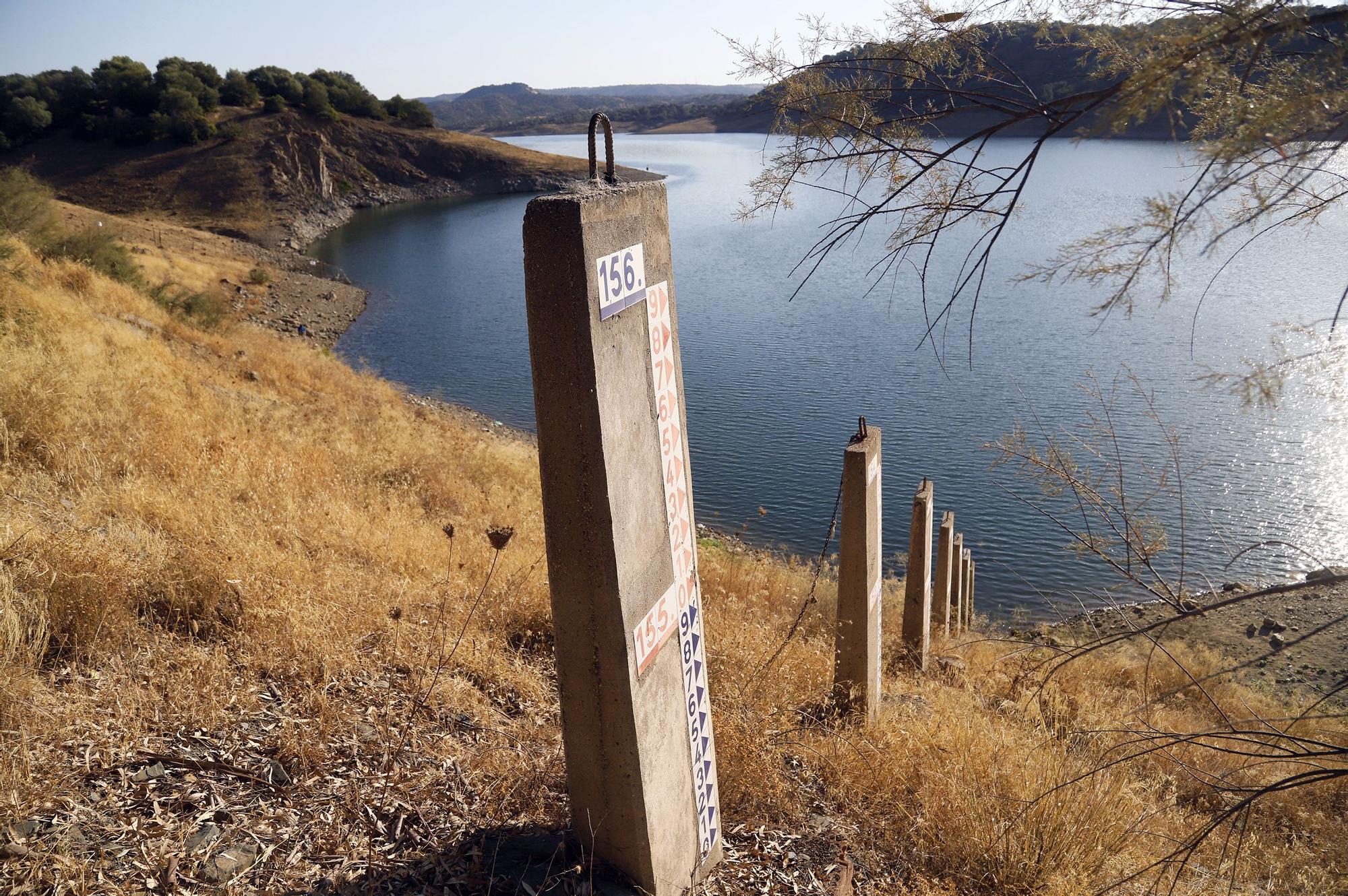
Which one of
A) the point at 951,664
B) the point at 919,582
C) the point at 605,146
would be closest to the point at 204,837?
the point at 605,146

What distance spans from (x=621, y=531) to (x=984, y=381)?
16242 millimetres

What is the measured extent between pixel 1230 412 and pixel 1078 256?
49.0ft

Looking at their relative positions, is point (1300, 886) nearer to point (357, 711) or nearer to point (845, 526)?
point (845, 526)

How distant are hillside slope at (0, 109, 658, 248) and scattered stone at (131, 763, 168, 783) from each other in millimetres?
36130

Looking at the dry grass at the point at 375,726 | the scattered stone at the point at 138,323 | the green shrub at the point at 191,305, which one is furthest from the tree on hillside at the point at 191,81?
the dry grass at the point at 375,726

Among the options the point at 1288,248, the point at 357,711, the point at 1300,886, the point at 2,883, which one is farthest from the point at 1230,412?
the point at 2,883

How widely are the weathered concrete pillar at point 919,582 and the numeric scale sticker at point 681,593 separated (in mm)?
3368

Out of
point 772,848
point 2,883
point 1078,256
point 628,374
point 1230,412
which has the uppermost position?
point 1078,256

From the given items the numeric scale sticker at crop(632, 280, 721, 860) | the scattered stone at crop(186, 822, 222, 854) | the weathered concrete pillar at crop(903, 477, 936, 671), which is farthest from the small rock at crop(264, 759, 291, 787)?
A: the weathered concrete pillar at crop(903, 477, 936, 671)

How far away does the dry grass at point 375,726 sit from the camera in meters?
2.93

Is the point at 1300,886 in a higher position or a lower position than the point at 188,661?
lower

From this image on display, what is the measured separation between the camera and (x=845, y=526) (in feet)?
15.1

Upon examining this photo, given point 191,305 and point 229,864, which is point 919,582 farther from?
point 191,305

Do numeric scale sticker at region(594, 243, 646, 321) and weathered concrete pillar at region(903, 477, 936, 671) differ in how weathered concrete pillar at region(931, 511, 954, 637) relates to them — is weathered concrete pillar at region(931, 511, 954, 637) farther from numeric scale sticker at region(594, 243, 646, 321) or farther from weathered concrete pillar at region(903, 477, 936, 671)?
numeric scale sticker at region(594, 243, 646, 321)
